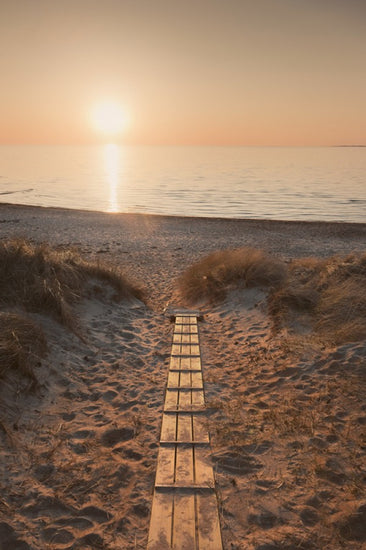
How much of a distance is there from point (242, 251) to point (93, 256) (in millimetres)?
7567

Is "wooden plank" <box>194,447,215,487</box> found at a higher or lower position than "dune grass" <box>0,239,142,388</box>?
lower

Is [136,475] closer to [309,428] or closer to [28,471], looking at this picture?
[28,471]

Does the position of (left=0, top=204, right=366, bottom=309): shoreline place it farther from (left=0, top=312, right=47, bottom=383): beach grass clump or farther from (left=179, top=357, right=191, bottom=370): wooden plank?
(left=0, top=312, right=47, bottom=383): beach grass clump

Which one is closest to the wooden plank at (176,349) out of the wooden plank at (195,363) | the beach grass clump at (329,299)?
the wooden plank at (195,363)

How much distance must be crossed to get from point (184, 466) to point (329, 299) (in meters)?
5.49

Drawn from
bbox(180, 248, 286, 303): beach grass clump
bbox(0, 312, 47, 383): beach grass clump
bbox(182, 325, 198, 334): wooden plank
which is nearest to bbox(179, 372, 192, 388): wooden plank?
bbox(182, 325, 198, 334): wooden plank

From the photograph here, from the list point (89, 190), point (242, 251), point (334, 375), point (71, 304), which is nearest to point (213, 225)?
point (242, 251)

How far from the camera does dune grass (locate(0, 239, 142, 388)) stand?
20.0ft

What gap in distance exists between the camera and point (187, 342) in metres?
8.29

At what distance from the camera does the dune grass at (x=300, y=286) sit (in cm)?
782

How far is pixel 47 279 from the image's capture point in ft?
27.8

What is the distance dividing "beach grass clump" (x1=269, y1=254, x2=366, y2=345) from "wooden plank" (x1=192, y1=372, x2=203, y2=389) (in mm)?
2448

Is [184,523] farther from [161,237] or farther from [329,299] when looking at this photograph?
[161,237]

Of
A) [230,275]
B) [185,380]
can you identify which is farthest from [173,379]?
[230,275]
